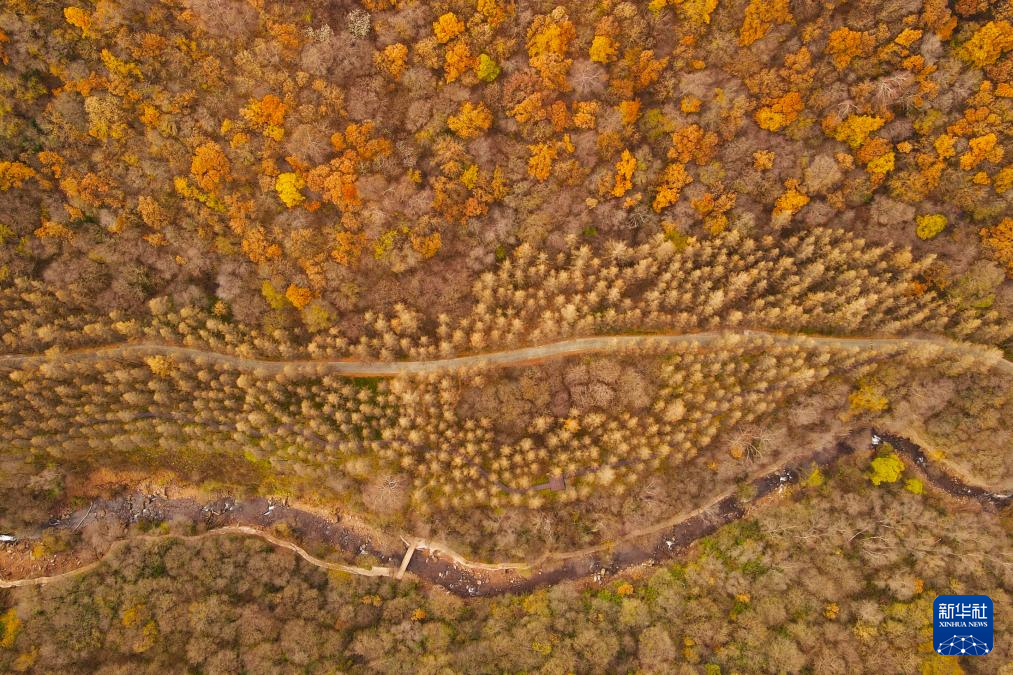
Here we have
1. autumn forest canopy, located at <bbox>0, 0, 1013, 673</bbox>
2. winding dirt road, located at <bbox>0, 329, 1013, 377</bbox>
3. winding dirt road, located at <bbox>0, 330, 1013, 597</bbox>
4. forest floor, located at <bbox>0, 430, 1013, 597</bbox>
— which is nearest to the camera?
autumn forest canopy, located at <bbox>0, 0, 1013, 673</bbox>

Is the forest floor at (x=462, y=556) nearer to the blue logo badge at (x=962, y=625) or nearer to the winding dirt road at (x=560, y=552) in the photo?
the winding dirt road at (x=560, y=552)

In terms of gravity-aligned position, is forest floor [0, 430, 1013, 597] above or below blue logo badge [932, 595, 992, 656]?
above

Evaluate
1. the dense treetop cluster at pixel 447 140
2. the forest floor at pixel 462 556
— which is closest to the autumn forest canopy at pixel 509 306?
the dense treetop cluster at pixel 447 140

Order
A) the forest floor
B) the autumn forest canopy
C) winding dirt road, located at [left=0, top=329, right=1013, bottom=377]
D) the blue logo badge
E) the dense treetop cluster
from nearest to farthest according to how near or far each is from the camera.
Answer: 1. the dense treetop cluster
2. the blue logo badge
3. the autumn forest canopy
4. winding dirt road, located at [left=0, top=329, right=1013, bottom=377]
5. the forest floor

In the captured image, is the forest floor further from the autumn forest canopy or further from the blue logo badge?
the blue logo badge

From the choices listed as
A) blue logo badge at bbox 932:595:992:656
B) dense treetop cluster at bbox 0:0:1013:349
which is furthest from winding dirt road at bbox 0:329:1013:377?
blue logo badge at bbox 932:595:992:656

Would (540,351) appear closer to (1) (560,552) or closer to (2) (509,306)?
(2) (509,306)

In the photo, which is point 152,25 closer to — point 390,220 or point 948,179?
point 390,220
